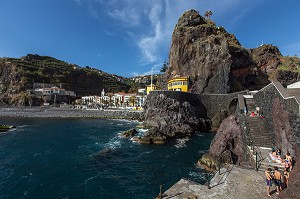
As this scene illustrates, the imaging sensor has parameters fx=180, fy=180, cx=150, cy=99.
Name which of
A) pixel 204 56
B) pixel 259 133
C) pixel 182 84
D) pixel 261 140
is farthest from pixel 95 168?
pixel 204 56

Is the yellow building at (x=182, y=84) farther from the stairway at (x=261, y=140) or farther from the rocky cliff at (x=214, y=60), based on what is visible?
the stairway at (x=261, y=140)

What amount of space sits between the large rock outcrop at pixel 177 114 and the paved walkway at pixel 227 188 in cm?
2901

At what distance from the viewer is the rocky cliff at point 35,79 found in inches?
5453

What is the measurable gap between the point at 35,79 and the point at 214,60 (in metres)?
146

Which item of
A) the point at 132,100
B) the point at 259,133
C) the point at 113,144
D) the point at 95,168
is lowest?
the point at 95,168

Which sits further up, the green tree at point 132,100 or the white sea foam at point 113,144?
the green tree at point 132,100

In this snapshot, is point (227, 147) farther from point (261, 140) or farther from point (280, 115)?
point (280, 115)

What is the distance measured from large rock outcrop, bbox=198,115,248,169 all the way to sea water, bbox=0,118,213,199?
2.01m

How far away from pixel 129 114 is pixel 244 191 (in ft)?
239

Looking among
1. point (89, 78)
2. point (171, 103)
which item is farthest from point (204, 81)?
point (89, 78)

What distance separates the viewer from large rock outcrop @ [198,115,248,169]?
69.9 feet

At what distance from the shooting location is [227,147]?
23016 mm

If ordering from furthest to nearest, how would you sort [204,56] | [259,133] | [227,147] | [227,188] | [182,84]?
[204,56], [182,84], [227,147], [259,133], [227,188]

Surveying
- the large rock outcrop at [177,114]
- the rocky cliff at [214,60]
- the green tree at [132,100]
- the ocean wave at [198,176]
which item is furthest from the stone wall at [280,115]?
the green tree at [132,100]
